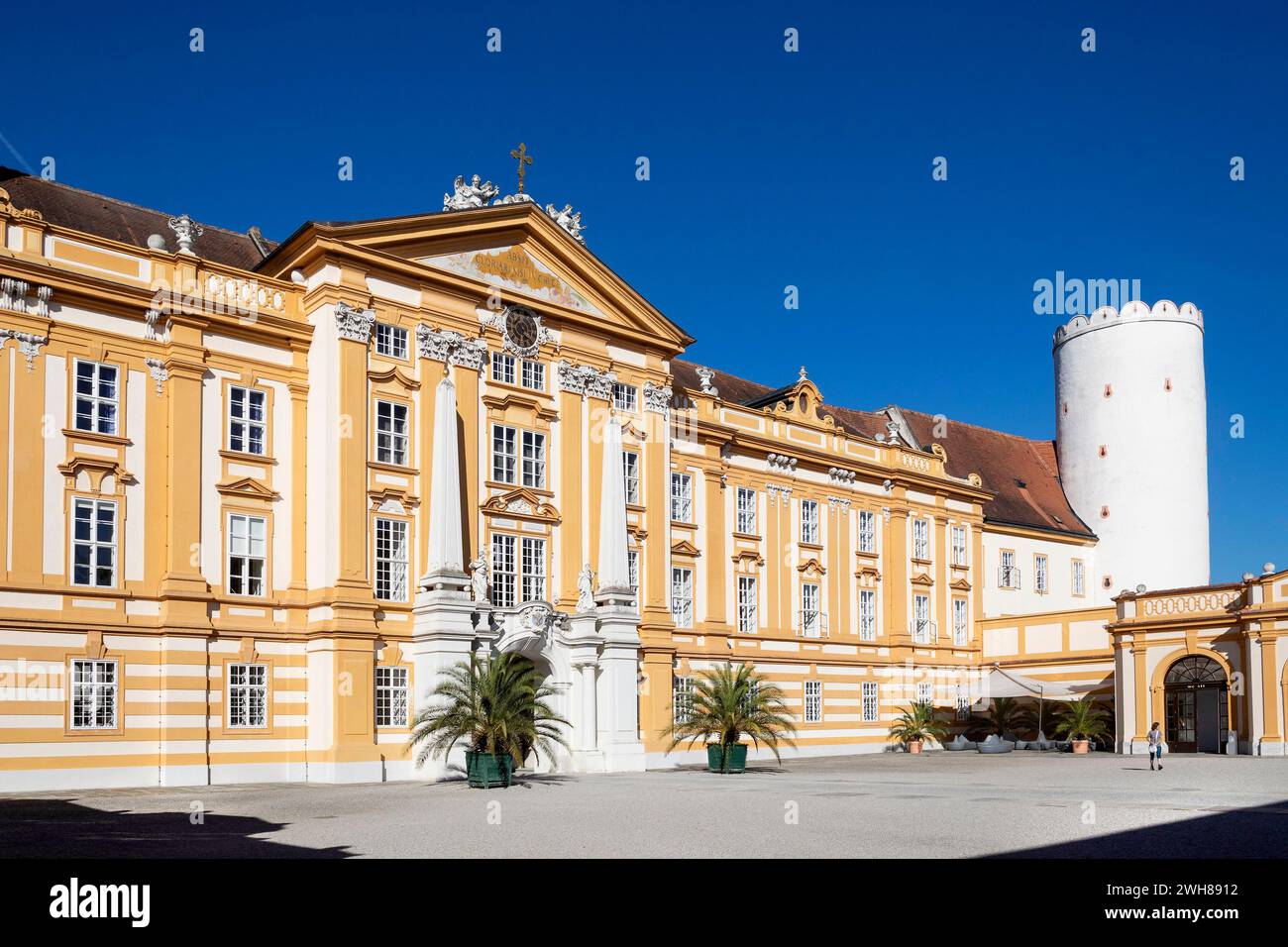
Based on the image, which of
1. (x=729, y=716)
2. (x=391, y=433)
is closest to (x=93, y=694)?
(x=391, y=433)

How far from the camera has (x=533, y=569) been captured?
130 feet

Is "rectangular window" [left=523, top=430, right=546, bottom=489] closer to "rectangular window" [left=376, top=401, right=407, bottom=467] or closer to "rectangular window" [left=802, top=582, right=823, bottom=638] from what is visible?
"rectangular window" [left=376, top=401, right=407, bottom=467]

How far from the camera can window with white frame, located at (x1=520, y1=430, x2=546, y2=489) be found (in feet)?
131

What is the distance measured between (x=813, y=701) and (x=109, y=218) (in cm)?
3032

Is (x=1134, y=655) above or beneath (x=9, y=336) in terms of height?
beneath

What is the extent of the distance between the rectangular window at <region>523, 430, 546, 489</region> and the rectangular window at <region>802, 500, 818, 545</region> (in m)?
15.3

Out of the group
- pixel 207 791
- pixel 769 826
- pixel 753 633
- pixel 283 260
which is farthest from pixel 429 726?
pixel 753 633

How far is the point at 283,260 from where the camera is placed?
1476 inches

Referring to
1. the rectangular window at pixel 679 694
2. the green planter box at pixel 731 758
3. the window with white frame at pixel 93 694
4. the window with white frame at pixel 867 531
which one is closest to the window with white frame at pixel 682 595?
the rectangular window at pixel 679 694

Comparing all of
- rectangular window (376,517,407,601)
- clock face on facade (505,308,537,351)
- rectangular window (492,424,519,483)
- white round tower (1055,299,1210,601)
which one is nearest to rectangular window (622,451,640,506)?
rectangular window (492,424,519,483)

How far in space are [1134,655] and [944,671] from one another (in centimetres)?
922

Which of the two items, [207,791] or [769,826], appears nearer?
[769,826]
